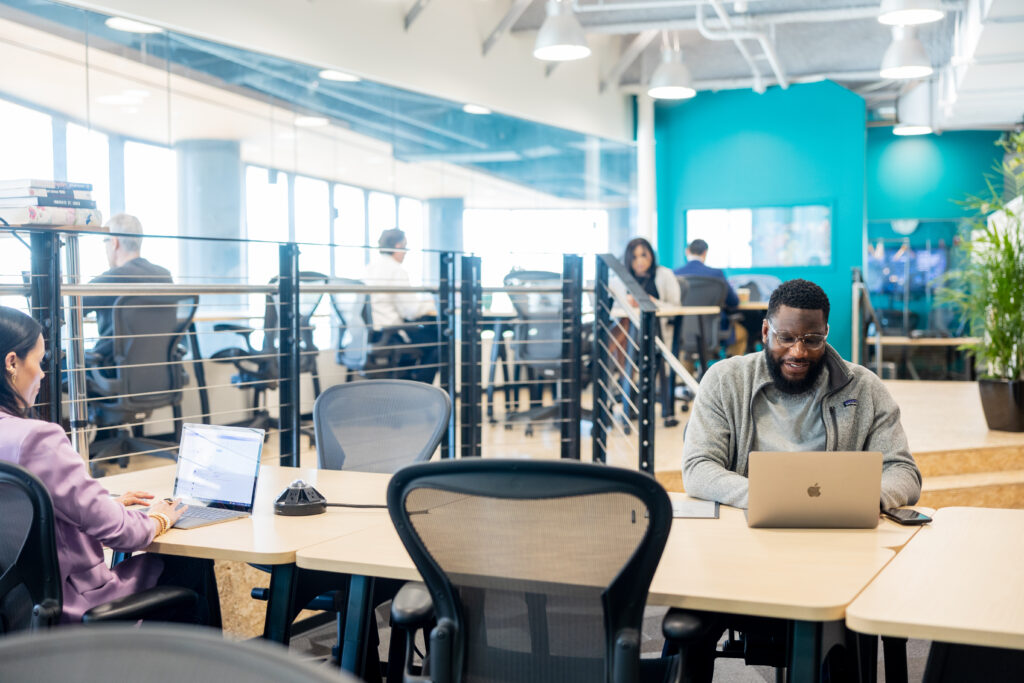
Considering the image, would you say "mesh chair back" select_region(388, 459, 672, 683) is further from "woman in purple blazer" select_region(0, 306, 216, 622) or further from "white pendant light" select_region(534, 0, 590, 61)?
"white pendant light" select_region(534, 0, 590, 61)

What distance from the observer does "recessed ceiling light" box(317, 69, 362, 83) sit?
7250 millimetres

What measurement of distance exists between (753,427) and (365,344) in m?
3.72

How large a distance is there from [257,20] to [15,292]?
4.15m

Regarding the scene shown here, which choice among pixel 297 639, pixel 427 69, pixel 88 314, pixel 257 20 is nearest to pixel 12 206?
pixel 297 639

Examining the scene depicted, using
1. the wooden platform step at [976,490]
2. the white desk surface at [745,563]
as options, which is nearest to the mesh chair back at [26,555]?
the white desk surface at [745,563]

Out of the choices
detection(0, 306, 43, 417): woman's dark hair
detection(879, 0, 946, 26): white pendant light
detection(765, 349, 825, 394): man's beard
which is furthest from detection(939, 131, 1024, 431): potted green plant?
detection(0, 306, 43, 417): woman's dark hair

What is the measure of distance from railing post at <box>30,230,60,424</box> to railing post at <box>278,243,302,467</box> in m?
0.94

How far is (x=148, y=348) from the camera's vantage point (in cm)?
473

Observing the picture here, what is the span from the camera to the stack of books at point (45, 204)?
3.04 m

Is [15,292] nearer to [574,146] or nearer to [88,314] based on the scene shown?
[88,314]

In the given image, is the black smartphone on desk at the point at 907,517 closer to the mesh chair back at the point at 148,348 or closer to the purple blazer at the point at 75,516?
the purple blazer at the point at 75,516

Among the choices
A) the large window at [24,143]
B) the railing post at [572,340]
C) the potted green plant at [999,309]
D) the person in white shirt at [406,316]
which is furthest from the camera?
the person in white shirt at [406,316]

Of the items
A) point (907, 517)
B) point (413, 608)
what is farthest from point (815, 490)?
point (413, 608)

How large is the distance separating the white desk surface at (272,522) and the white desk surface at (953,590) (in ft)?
3.61
